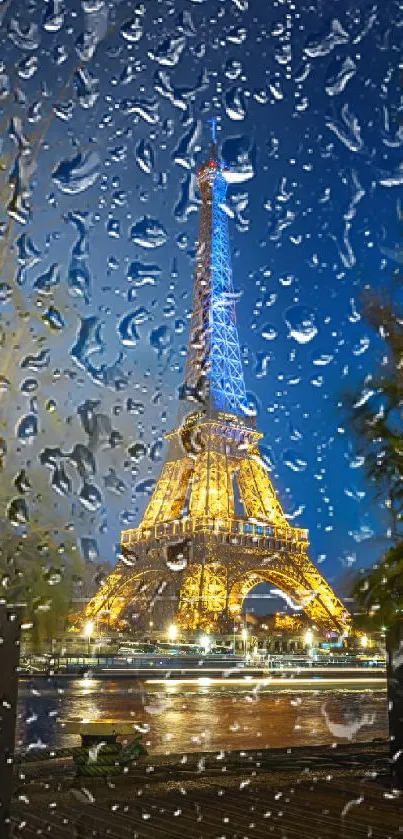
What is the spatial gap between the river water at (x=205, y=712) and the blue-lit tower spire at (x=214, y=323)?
25986 mm

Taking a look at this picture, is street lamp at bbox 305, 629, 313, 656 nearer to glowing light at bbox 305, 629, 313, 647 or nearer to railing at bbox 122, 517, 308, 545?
glowing light at bbox 305, 629, 313, 647

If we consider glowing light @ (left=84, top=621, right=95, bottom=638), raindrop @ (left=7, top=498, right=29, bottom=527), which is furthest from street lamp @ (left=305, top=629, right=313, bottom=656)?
raindrop @ (left=7, top=498, right=29, bottom=527)

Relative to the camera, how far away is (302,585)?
40562 mm

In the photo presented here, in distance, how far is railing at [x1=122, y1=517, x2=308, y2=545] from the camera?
38.6 meters

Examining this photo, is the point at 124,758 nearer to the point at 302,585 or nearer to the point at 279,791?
the point at 279,791

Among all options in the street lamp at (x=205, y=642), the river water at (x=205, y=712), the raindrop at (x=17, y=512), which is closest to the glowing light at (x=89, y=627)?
the street lamp at (x=205, y=642)

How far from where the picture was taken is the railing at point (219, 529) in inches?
1519

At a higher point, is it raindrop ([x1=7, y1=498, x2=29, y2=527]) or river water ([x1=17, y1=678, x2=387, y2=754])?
raindrop ([x1=7, y1=498, x2=29, y2=527])

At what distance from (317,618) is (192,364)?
1755cm

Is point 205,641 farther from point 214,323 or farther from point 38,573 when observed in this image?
point 214,323

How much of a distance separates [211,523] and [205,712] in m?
24.8

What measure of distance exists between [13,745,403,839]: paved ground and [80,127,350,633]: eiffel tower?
92.0 feet

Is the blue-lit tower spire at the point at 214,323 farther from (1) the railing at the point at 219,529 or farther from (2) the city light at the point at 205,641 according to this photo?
(2) the city light at the point at 205,641

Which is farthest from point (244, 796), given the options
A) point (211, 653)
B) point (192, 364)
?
point (192, 364)
